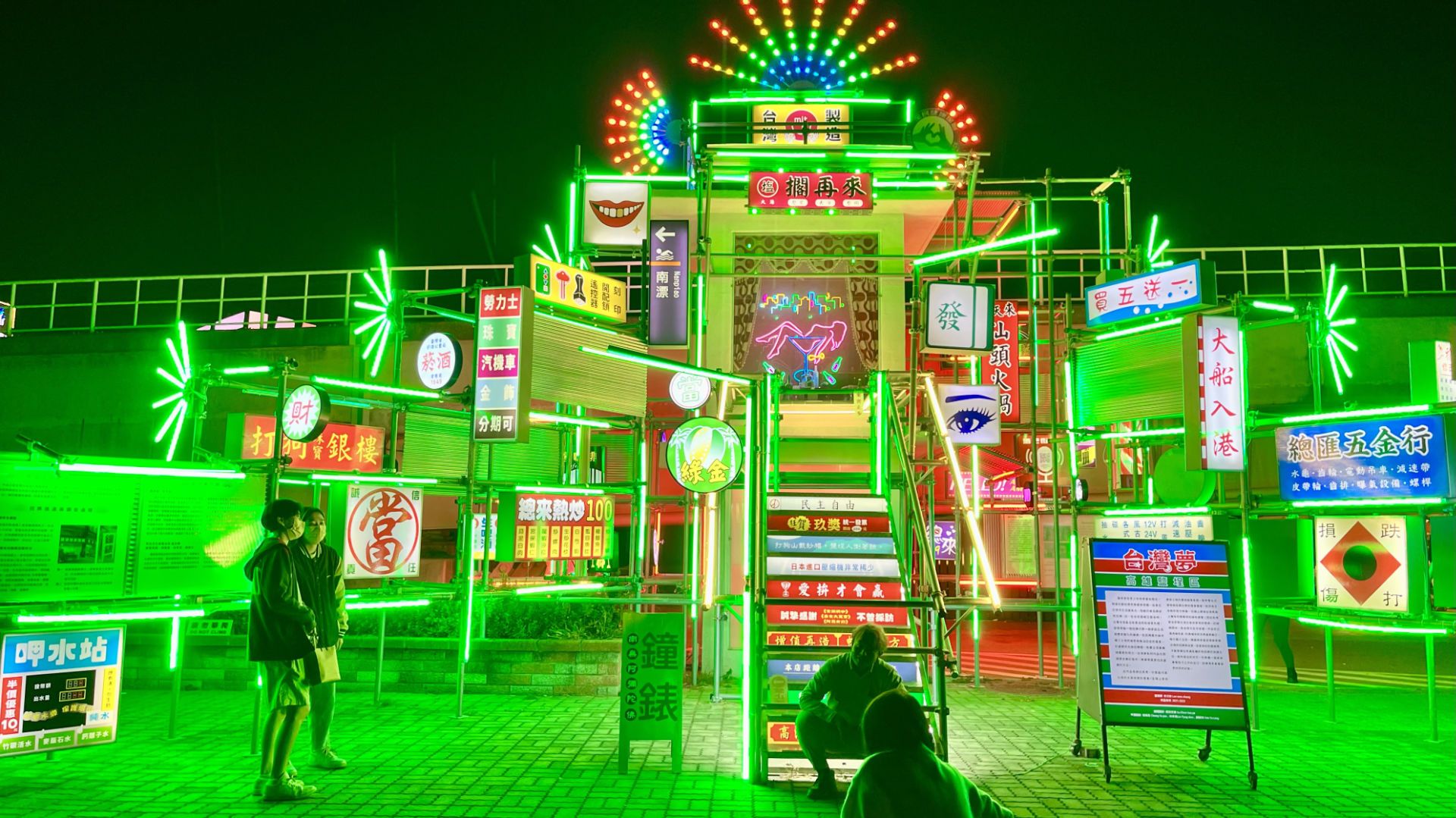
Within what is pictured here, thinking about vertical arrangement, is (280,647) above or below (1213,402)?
below

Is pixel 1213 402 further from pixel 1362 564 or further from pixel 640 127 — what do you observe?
pixel 640 127

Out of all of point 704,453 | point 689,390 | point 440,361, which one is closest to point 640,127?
point 689,390

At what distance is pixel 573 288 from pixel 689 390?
183 cm

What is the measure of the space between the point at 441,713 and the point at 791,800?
4195 mm

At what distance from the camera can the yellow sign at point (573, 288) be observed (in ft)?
34.4

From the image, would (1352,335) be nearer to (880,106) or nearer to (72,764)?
(880,106)

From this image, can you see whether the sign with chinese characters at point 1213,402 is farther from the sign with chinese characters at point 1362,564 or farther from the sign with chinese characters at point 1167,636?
the sign with chinese characters at point 1167,636

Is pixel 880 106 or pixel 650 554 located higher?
pixel 880 106

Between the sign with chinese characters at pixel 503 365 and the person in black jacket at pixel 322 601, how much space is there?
2623mm

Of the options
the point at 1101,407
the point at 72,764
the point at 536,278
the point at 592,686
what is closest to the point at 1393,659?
the point at 1101,407

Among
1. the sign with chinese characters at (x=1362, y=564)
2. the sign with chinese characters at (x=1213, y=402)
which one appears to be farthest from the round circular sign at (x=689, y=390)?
the sign with chinese characters at (x=1362, y=564)

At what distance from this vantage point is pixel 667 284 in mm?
12094

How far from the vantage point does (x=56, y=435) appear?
16906 mm

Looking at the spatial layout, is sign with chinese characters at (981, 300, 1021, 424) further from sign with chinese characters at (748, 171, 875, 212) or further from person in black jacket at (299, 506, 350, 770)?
person in black jacket at (299, 506, 350, 770)
